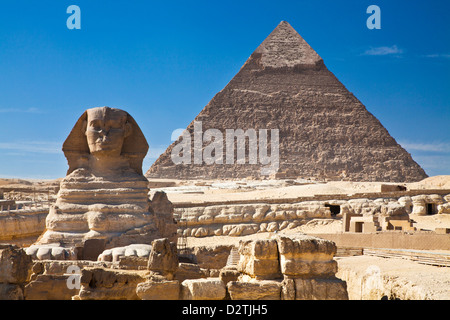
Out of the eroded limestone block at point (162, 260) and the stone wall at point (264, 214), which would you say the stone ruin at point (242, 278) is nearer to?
the eroded limestone block at point (162, 260)

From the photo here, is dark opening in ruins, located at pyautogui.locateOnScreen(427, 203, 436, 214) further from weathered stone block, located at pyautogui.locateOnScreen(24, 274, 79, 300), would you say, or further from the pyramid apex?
the pyramid apex

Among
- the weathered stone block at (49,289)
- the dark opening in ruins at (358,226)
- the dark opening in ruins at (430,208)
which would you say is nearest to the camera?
the weathered stone block at (49,289)

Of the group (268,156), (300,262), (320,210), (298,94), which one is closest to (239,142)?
(268,156)

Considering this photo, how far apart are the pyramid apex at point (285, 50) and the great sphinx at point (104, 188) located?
158 meters

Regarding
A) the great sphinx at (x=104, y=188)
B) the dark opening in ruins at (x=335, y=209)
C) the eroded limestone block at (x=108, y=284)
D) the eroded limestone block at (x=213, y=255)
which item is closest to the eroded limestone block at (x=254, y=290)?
the eroded limestone block at (x=108, y=284)

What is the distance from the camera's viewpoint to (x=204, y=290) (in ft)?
12.5

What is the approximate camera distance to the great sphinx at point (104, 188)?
7961 millimetres

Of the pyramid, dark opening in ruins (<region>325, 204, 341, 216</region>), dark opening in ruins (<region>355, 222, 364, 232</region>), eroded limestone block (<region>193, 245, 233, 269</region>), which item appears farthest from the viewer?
the pyramid

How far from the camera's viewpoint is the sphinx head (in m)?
8.66

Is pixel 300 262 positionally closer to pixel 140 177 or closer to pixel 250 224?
pixel 140 177

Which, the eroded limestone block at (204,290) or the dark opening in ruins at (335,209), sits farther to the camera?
the dark opening in ruins at (335,209)

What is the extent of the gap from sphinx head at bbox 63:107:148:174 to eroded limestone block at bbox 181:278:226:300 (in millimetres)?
5019

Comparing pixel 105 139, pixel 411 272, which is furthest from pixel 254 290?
pixel 105 139

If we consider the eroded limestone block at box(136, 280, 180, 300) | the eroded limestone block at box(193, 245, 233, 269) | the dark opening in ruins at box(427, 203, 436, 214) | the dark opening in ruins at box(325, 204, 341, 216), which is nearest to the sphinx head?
the eroded limestone block at box(193, 245, 233, 269)
